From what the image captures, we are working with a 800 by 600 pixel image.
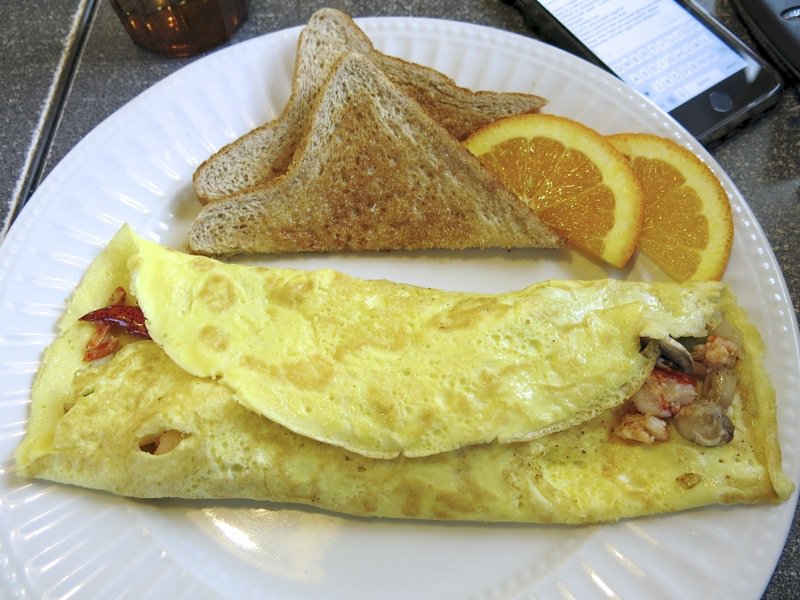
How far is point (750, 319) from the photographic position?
1.90 m

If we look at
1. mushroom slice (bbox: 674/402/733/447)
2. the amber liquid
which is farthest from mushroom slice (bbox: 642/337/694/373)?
the amber liquid

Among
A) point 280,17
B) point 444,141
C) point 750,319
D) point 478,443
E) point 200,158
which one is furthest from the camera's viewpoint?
point 280,17

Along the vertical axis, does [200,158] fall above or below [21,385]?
above

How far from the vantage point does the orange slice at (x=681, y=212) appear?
2004mm

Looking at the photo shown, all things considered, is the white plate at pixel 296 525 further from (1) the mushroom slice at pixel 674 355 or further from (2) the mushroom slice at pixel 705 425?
(1) the mushroom slice at pixel 674 355

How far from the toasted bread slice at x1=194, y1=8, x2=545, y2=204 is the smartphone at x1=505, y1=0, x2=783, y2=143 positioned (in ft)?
1.96

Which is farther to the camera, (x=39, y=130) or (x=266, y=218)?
(x=39, y=130)

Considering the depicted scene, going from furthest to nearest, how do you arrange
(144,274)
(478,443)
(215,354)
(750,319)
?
(750,319), (144,274), (215,354), (478,443)

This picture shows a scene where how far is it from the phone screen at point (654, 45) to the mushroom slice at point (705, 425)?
1.44 metres

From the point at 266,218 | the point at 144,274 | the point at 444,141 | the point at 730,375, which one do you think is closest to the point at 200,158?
the point at 266,218

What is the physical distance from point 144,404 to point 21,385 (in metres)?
0.53

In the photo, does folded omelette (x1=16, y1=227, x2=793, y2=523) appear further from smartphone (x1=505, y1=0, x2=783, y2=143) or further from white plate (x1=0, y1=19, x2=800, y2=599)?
smartphone (x1=505, y1=0, x2=783, y2=143)

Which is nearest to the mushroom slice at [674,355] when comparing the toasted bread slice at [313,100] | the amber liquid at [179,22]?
the toasted bread slice at [313,100]

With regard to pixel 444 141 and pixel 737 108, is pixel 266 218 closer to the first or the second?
pixel 444 141
